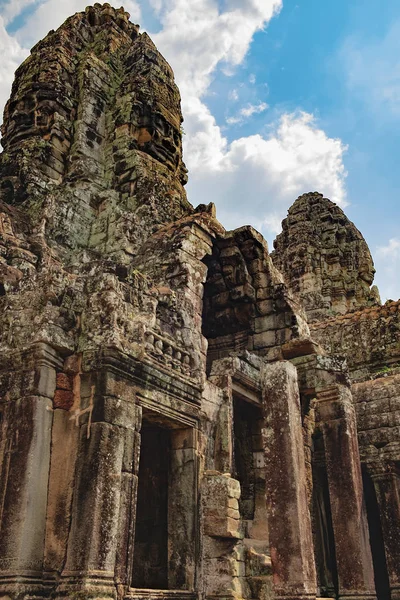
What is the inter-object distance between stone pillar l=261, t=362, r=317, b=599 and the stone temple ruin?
0.02 metres

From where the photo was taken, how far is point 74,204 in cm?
1186

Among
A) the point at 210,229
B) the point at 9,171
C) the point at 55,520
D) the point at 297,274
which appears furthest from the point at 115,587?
the point at 297,274

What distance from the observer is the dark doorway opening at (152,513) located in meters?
8.36

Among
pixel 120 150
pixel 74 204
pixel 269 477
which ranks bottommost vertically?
pixel 269 477

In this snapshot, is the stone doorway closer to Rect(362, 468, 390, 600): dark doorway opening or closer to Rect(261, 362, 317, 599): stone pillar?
Rect(261, 362, 317, 599): stone pillar

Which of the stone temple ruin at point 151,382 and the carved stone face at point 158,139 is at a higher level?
the carved stone face at point 158,139

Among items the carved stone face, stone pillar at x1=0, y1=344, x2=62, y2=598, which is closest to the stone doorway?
stone pillar at x1=0, y1=344, x2=62, y2=598

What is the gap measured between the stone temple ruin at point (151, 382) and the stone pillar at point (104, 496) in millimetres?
20

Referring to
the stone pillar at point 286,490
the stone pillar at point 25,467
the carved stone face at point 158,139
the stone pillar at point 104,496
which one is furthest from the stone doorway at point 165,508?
the carved stone face at point 158,139

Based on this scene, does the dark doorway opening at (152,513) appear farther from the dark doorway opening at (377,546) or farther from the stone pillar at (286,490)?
the dark doorway opening at (377,546)

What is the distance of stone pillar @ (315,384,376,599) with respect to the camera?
28.4ft

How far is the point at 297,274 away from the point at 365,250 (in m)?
2.92

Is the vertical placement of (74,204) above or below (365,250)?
below

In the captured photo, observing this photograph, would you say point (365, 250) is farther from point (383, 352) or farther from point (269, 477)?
point (269, 477)
